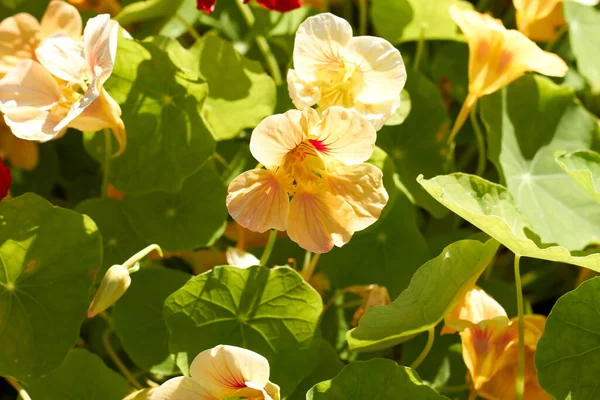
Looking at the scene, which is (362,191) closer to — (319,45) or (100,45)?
(319,45)

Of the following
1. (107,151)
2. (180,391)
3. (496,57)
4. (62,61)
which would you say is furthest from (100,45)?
(496,57)

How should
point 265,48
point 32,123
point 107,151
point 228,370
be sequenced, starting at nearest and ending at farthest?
point 228,370 < point 32,123 < point 107,151 < point 265,48

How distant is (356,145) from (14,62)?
1.62 feet

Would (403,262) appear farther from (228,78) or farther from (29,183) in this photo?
(29,183)

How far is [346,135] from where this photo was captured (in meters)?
0.80

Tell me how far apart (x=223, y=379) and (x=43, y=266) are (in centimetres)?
27

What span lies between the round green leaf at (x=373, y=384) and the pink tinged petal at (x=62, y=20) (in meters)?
0.55

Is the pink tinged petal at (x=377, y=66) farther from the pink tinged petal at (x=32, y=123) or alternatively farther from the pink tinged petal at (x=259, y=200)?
the pink tinged petal at (x=32, y=123)

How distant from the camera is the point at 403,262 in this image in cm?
104

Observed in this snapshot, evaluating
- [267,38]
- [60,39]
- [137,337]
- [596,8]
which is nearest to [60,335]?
[137,337]

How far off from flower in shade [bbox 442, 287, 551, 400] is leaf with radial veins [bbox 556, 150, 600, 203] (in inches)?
6.8

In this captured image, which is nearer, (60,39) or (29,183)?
(60,39)

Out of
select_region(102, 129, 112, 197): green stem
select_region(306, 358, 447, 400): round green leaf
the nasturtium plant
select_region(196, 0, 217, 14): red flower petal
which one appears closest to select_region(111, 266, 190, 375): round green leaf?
the nasturtium plant

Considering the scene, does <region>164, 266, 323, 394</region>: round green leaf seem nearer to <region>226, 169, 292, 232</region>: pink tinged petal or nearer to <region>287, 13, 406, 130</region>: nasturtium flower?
<region>226, 169, 292, 232</region>: pink tinged petal
